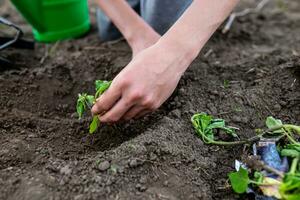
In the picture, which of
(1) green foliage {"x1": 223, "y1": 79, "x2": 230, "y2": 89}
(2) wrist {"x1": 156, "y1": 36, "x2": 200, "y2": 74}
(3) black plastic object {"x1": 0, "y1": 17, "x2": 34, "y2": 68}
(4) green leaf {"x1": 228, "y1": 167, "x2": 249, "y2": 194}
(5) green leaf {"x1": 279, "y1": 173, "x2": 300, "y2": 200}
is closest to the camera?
(5) green leaf {"x1": 279, "y1": 173, "x2": 300, "y2": 200}

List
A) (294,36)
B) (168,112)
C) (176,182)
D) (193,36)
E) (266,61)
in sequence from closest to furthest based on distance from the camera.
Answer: (176,182)
(193,36)
(168,112)
(266,61)
(294,36)

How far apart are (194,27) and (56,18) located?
3.32ft

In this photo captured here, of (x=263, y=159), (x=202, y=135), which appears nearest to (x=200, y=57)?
(x=202, y=135)

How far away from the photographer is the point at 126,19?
172 cm

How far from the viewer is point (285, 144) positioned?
4.25ft

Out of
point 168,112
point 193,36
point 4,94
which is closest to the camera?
point 193,36

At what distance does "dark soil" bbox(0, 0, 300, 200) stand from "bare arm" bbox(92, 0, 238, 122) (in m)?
0.11

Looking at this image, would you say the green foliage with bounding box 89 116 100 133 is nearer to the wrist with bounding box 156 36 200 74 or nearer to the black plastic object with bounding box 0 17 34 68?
the wrist with bounding box 156 36 200 74

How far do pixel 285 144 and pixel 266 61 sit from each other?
0.60 m

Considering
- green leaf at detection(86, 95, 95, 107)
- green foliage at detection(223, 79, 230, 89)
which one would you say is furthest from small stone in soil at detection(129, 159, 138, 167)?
green foliage at detection(223, 79, 230, 89)

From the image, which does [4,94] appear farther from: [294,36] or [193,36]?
[294,36]

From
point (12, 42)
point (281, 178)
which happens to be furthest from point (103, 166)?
point (12, 42)

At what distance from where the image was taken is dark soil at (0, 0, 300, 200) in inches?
47.1

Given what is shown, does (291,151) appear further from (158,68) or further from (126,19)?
(126,19)
